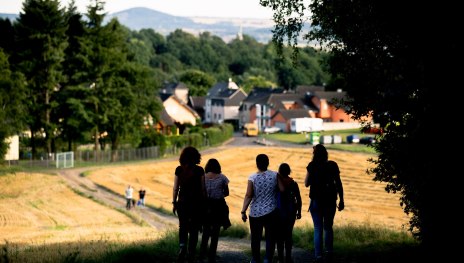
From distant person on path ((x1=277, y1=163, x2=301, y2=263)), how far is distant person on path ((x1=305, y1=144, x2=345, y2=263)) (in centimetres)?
34

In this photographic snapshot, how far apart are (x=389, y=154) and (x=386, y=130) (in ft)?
1.75

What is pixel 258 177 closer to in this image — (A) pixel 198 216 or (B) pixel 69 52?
(A) pixel 198 216

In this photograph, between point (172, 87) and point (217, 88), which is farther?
point (217, 88)

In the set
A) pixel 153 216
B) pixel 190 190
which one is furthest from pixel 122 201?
pixel 190 190

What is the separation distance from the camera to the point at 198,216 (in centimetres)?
1170

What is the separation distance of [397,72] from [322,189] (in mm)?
2417

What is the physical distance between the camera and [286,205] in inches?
454

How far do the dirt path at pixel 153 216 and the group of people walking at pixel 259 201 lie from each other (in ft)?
4.10

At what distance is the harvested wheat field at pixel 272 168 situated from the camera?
40938mm

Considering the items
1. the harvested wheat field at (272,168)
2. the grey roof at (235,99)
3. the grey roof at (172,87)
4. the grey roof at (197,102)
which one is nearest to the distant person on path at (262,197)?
the harvested wheat field at (272,168)

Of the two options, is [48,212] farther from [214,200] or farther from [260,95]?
[260,95]

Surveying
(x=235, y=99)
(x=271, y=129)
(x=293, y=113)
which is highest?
(x=235, y=99)

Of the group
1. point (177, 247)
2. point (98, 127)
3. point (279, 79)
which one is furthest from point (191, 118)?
point (177, 247)

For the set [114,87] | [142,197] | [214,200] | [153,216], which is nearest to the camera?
[214,200]
